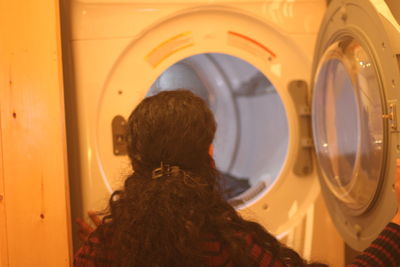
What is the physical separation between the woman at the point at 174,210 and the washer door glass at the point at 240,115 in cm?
63

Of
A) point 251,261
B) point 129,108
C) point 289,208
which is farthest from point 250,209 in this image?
point 251,261

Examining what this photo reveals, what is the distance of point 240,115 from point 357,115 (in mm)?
699

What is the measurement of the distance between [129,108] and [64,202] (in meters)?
0.34

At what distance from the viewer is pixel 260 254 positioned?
2.74 ft

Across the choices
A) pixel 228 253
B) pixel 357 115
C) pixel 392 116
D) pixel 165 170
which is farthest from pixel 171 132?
pixel 357 115

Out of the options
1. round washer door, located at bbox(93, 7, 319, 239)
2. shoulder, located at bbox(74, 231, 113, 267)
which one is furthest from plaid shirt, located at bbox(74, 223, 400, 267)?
round washer door, located at bbox(93, 7, 319, 239)

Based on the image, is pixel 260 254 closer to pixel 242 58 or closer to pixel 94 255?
pixel 94 255

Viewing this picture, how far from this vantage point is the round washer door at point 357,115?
0.91 m

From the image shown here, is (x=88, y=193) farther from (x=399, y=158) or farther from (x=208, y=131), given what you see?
(x=399, y=158)

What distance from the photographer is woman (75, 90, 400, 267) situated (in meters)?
0.78

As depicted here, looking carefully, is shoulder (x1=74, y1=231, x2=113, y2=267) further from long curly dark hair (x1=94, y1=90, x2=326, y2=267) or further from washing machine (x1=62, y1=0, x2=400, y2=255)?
washing machine (x1=62, y1=0, x2=400, y2=255)

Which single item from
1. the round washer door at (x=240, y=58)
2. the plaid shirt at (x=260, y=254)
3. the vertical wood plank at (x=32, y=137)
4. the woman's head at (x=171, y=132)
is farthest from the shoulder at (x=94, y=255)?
the round washer door at (x=240, y=58)

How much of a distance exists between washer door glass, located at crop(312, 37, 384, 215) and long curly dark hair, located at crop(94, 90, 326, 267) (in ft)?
1.25

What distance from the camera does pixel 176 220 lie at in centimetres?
79
